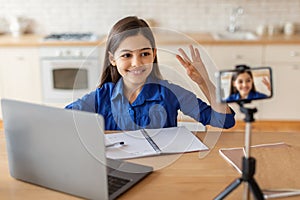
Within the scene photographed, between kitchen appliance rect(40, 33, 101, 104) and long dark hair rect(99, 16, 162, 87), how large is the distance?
224 centimetres

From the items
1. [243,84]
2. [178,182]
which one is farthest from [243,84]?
[178,182]

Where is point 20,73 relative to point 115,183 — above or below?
below

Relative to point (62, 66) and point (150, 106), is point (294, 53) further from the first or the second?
point (150, 106)

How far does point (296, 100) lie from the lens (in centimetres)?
409

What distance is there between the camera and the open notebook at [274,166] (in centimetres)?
129

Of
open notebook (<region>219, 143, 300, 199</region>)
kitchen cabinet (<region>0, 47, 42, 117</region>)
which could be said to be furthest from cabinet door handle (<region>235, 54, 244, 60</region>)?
open notebook (<region>219, 143, 300, 199</region>)

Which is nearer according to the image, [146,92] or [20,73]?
[146,92]

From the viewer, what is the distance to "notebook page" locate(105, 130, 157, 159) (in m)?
1.52

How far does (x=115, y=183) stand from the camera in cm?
132

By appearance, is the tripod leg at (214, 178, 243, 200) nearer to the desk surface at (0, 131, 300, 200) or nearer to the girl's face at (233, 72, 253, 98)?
the desk surface at (0, 131, 300, 200)

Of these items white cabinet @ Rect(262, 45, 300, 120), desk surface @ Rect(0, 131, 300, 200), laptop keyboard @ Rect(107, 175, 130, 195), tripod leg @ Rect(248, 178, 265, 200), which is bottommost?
white cabinet @ Rect(262, 45, 300, 120)

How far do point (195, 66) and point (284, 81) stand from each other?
270 centimetres

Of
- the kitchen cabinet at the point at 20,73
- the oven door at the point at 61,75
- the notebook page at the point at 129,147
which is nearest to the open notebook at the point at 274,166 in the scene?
the notebook page at the point at 129,147

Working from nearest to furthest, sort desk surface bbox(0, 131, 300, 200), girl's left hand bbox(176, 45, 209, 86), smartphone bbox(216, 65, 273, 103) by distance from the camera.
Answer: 1. smartphone bbox(216, 65, 273, 103)
2. desk surface bbox(0, 131, 300, 200)
3. girl's left hand bbox(176, 45, 209, 86)
